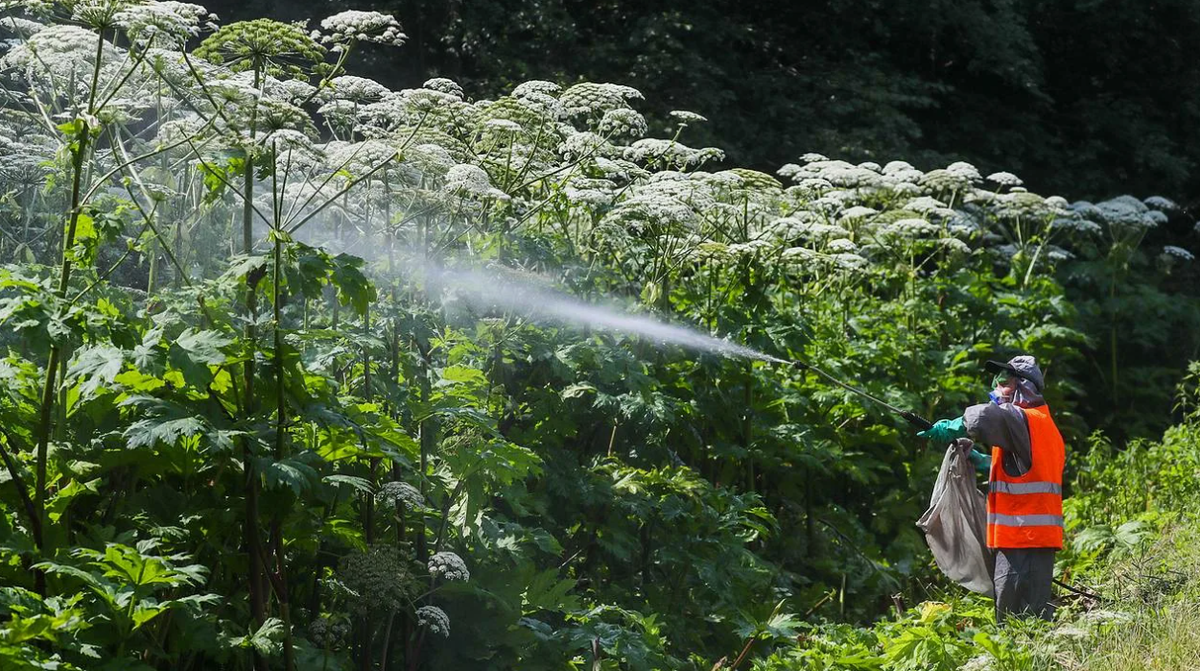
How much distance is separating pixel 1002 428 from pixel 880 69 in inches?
466

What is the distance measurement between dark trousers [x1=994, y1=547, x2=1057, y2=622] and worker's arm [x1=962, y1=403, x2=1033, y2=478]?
47 centimetres

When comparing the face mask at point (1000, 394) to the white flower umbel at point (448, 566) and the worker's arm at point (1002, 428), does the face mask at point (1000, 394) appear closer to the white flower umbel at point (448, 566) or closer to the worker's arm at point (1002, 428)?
the worker's arm at point (1002, 428)

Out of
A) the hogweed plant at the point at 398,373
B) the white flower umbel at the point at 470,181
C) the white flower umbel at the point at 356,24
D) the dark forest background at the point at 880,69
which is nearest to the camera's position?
the hogweed plant at the point at 398,373

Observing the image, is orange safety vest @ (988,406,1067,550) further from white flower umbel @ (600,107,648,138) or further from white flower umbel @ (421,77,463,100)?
white flower umbel @ (421,77,463,100)

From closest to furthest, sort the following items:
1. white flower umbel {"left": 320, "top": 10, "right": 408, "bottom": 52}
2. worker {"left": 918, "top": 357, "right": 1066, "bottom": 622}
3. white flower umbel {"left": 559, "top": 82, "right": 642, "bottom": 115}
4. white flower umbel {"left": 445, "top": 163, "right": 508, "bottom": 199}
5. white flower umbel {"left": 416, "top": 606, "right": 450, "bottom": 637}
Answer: white flower umbel {"left": 416, "top": 606, "right": 450, "bottom": 637}
white flower umbel {"left": 320, "top": 10, "right": 408, "bottom": 52}
white flower umbel {"left": 445, "top": 163, "right": 508, "bottom": 199}
worker {"left": 918, "top": 357, "right": 1066, "bottom": 622}
white flower umbel {"left": 559, "top": 82, "right": 642, "bottom": 115}

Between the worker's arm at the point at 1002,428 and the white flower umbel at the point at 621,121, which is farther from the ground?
the white flower umbel at the point at 621,121

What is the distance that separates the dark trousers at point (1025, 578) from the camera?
7.59 m

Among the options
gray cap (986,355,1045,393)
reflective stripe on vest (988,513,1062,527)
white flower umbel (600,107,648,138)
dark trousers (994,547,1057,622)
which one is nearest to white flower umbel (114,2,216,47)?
white flower umbel (600,107,648,138)

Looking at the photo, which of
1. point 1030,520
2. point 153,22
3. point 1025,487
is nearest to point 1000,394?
point 1025,487

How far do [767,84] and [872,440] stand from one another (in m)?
8.51

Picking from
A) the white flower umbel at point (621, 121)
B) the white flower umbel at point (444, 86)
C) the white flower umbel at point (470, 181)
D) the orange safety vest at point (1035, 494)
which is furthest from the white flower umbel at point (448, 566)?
the orange safety vest at point (1035, 494)

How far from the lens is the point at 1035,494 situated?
24.7 feet

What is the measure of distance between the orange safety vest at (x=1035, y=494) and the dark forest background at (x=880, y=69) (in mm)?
8697

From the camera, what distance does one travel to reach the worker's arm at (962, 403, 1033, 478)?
24.2 feet
